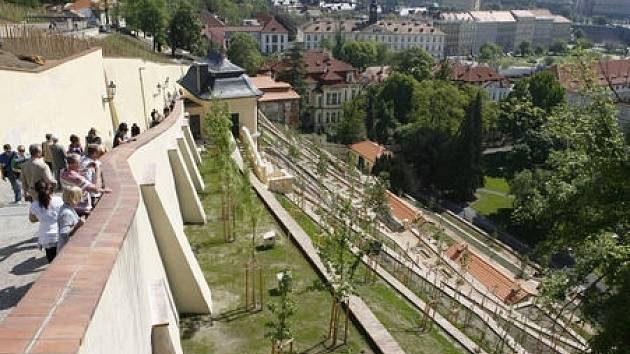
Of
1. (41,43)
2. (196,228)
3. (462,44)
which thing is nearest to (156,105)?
(41,43)

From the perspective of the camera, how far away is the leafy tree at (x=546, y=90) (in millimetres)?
61219

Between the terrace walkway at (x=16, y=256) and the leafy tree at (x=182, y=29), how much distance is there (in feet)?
157

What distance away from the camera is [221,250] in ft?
46.9

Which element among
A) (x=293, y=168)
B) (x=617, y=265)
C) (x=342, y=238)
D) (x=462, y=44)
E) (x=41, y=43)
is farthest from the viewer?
(x=462, y=44)

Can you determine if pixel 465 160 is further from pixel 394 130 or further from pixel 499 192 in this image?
pixel 394 130

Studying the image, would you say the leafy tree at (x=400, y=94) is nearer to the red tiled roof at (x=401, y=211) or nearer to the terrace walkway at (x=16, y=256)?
the red tiled roof at (x=401, y=211)

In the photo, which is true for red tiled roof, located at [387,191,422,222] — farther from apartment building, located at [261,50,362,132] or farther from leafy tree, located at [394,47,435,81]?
leafy tree, located at [394,47,435,81]

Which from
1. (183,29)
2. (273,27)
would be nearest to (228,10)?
(273,27)

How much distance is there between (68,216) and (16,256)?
2.35 m

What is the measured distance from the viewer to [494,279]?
26391 mm

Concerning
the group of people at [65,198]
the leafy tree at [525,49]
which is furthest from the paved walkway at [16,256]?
the leafy tree at [525,49]

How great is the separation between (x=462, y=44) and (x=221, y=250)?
459ft

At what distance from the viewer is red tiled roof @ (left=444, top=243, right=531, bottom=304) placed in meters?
24.1

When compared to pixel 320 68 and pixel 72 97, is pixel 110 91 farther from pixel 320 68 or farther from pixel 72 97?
pixel 320 68
